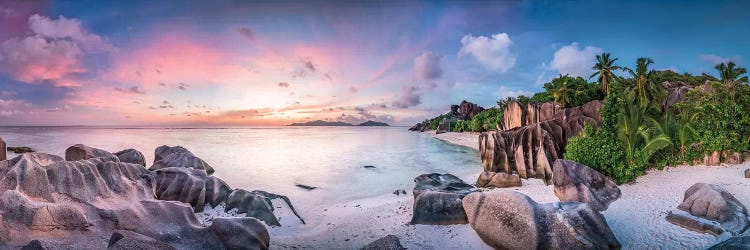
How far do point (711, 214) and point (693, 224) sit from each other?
1.10 meters

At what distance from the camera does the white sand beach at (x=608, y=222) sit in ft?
37.0

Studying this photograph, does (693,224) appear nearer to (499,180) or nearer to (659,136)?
(659,136)

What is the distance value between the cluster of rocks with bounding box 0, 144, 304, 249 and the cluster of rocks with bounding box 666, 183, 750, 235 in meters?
13.5

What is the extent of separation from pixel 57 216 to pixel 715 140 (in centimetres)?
2692

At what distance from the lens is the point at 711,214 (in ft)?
39.0

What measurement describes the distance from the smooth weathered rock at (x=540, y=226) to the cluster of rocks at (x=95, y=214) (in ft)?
22.6

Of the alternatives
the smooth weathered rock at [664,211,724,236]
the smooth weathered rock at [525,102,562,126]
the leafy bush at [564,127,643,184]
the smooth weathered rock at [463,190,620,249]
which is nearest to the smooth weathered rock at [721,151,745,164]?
the leafy bush at [564,127,643,184]

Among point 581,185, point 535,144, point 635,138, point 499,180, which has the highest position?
point 635,138

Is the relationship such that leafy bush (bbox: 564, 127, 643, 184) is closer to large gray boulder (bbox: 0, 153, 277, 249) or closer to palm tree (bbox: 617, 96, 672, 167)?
palm tree (bbox: 617, 96, 672, 167)

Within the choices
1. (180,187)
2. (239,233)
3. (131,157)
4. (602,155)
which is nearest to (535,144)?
(602,155)

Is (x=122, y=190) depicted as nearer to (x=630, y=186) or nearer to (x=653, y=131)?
(x=630, y=186)

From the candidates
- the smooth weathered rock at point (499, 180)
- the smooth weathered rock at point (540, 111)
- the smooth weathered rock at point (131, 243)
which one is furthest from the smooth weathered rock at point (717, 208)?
the smooth weathered rock at point (540, 111)

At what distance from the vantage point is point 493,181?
66.8 ft

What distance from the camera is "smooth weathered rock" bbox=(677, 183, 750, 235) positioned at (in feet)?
36.9
